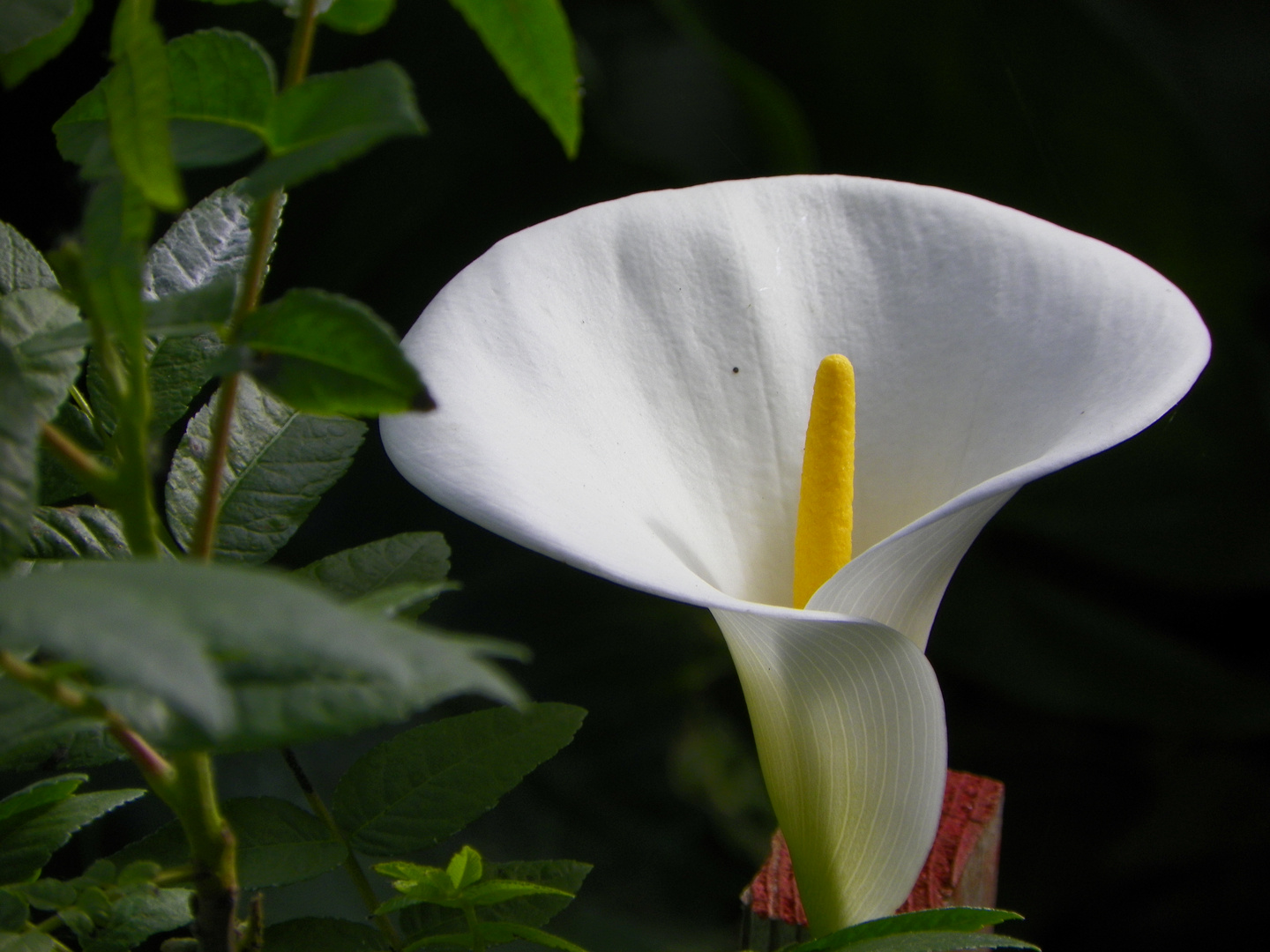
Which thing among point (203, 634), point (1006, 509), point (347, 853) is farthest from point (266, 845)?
point (1006, 509)

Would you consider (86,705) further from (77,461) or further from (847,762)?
(847,762)

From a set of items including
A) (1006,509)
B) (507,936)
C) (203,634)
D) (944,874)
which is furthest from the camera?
(1006,509)

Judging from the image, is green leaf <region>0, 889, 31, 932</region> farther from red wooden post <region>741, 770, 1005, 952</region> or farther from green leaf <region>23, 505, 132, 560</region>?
red wooden post <region>741, 770, 1005, 952</region>

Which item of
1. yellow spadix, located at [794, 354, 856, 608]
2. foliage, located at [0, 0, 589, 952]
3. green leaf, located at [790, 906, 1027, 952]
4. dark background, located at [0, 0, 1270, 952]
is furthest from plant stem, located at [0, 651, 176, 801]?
dark background, located at [0, 0, 1270, 952]

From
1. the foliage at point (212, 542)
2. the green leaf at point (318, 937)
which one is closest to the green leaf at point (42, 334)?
the foliage at point (212, 542)

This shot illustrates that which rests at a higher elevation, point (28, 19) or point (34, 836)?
point (28, 19)

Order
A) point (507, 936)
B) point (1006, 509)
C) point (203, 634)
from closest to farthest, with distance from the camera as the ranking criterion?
point (203, 634) → point (507, 936) → point (1006, 509)
